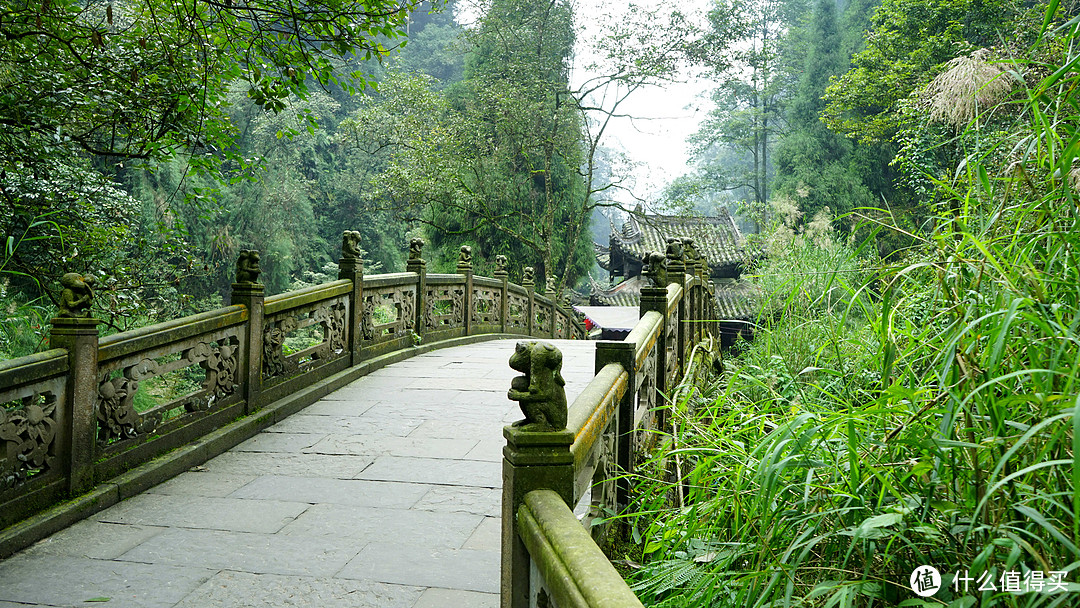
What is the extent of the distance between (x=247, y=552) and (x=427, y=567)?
2.43 ft

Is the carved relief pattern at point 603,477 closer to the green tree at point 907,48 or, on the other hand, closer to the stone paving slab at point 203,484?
the stone paving slab at point 203,484

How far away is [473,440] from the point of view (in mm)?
4711

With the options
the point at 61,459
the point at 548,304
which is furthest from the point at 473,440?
the point at 548,304

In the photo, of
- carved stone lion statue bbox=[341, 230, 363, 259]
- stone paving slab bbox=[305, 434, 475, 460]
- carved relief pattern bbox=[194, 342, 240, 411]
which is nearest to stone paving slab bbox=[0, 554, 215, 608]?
carved relief pattern bbox=[194, 342, 240, 411]

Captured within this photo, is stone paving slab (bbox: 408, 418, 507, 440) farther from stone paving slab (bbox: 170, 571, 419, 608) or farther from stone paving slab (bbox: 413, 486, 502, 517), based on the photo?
stone paving slab (bbox: 170, 571, 419, 608)

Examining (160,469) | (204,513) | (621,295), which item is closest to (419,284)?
(160,469)

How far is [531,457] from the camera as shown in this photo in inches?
75.9

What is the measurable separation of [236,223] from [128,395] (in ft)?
66.8

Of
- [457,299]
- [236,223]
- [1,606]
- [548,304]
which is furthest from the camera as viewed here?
[236,223]

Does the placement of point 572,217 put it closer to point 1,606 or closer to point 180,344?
point 180,344

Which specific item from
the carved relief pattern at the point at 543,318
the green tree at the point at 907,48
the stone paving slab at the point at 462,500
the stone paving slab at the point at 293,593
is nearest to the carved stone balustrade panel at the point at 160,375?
the stone paving slab at the point at 293,593

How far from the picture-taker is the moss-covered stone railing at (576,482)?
4.81ft

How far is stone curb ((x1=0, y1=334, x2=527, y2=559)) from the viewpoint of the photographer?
3045 millimetres

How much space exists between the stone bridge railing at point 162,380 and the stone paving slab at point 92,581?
0.21 metres
